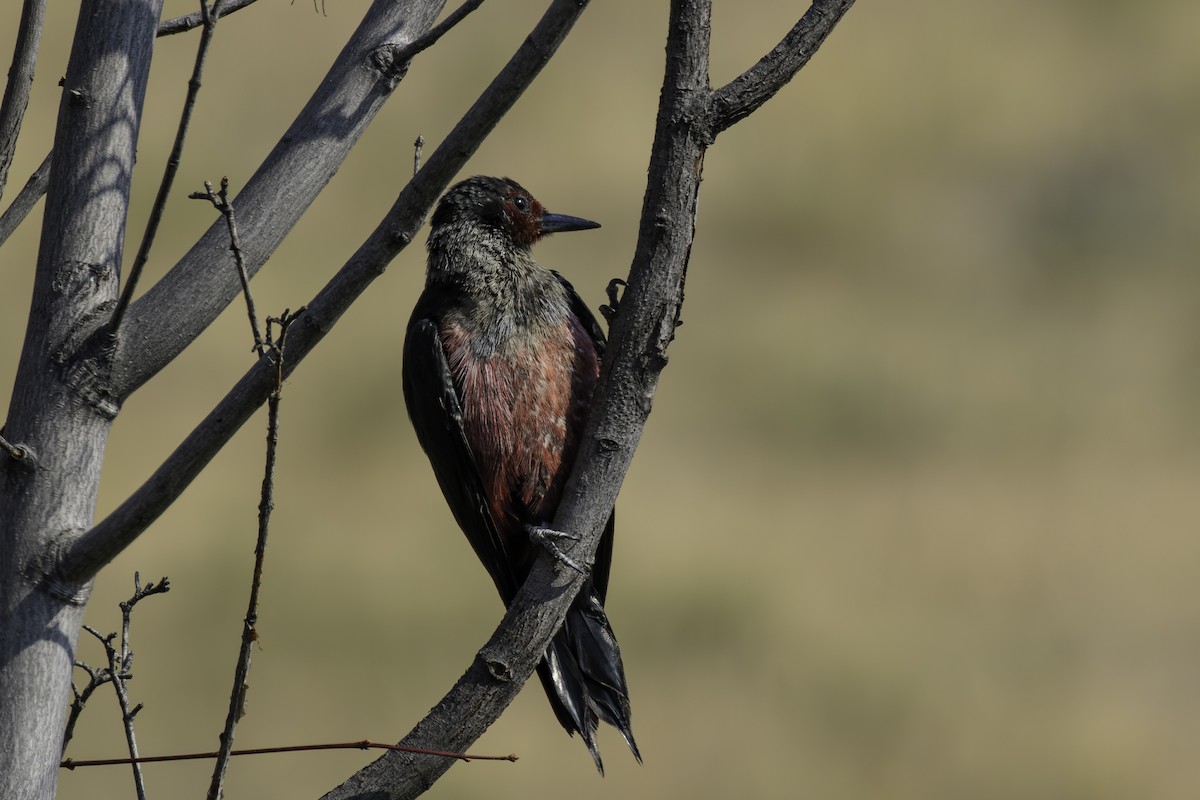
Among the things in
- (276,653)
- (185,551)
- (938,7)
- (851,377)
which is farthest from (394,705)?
(938,7)

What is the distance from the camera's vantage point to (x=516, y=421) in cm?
354

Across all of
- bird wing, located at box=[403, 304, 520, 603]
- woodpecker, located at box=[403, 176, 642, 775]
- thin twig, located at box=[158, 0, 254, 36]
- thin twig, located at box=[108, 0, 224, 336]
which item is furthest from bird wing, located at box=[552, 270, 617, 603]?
thin twig, located at box=[108, 0, 224, 336]

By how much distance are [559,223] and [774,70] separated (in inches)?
71.6

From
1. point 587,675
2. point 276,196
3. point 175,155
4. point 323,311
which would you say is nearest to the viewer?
point 175,155

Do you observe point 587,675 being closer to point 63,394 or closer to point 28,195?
point 63,394

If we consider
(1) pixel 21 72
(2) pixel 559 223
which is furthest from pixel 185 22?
(2) pixel 559 223

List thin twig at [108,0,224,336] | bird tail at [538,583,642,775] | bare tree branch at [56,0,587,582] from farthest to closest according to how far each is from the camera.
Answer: bird tail at [538,583,642,775] < bare tree branch at [56,0,587,582] < thin twig at [108,0,224,336]

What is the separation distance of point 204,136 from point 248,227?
9.13 meters

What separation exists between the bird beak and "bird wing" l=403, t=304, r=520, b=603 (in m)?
0.62

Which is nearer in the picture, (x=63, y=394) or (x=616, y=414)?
(x=63, y=394)

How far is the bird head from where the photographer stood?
13.4 feet

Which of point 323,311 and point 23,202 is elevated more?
point 23,202

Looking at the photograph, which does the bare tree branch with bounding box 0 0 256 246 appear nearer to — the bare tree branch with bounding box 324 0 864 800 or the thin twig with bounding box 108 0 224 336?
the thin twig with bounding box 108 0 224 336

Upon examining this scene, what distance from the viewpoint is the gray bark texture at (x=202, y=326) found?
2219 millimetres
